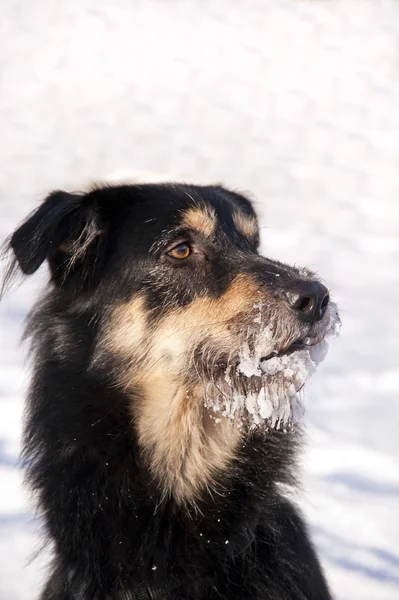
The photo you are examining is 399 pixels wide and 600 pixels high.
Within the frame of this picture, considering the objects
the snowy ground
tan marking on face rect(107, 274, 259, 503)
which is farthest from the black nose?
the snowy ground

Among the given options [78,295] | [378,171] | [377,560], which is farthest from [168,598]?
[378,171]

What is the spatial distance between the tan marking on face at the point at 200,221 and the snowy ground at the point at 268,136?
5.97 ft

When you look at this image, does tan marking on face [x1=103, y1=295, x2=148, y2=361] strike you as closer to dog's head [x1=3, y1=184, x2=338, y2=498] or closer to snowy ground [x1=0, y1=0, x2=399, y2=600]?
dog's head [x1=3, y1=184, x2=338, y2=498]

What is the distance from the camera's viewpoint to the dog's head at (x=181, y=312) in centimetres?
314

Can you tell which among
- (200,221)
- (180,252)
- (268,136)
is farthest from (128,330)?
(268,136)

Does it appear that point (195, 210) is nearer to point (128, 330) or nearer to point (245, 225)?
point (245, 225)

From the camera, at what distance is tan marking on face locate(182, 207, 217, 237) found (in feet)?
11.4

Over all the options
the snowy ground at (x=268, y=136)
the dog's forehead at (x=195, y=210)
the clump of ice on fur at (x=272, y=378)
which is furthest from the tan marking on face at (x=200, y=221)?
the snowy ground at (x=268, y=136)

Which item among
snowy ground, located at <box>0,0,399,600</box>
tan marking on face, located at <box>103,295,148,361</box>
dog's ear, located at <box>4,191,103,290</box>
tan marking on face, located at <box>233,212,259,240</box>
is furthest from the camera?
snowy ground, located at <box>0,0,399,600</box>

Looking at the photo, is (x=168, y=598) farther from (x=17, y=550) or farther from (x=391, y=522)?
(x=391, y=522)

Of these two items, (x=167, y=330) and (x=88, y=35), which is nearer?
(x=167, y=330)

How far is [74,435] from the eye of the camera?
10.6ft

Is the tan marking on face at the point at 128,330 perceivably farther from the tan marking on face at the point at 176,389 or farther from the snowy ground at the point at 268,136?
the snowy ground at the point at 268,136

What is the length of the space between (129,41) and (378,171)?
11.8 feet
